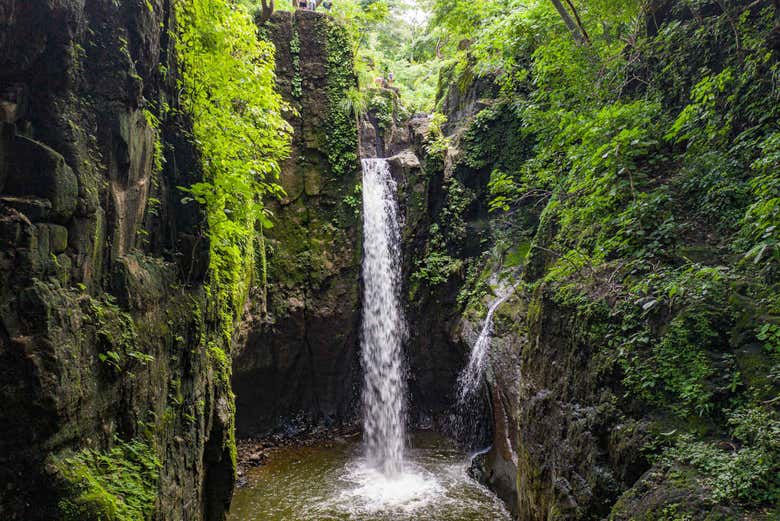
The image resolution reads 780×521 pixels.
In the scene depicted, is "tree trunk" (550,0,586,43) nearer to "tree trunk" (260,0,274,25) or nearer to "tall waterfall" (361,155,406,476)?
"tall waterfall" (361,155,406,476)

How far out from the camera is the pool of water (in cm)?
762

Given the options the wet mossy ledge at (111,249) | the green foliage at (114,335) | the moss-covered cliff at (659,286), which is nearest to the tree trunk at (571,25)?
the moss-covered cliff at (659,286)

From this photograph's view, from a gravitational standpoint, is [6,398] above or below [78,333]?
below

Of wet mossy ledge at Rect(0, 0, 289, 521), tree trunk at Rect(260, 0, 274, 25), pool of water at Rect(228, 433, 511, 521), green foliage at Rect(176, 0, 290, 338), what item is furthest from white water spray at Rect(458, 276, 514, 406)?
tree trunk at Rect(260, 0, 274, 25)

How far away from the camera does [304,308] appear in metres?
11.8

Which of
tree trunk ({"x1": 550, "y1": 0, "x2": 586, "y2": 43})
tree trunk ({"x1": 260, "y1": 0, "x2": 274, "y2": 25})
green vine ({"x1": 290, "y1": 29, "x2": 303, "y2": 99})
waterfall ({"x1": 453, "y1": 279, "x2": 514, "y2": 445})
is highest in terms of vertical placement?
tree trunk ({"x1": 260, "y1": 0, "x2": 274, "y2": 25})

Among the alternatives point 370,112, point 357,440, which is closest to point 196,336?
point 357,440

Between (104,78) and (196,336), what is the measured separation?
2.89 m

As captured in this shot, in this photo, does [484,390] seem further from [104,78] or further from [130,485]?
[104,78]

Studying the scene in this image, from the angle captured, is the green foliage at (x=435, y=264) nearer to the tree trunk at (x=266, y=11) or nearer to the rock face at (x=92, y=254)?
the tree trunk at (x=266, y=11)

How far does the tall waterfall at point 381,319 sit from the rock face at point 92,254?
678 cm

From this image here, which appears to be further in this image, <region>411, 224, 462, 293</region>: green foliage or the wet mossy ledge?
<region>411, 224, 462, 293</region>: green foliage

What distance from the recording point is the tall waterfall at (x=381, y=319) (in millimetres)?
11789

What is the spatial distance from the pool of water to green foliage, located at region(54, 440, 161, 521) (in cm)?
444
